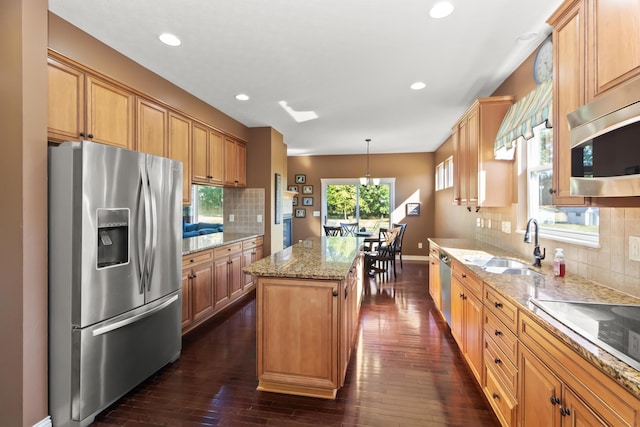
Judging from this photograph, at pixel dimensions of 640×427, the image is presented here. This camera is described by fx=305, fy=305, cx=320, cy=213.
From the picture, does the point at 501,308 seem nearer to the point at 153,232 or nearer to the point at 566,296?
the point at 566,296

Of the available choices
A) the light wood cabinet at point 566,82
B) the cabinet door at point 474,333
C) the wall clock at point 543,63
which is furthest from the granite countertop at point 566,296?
the wall clock at point 543,63

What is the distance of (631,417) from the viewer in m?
0.86

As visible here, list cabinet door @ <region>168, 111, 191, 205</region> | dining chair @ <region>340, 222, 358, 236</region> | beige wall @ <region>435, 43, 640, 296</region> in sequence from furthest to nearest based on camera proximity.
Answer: dining chair @ <region>340, 222, 358, 236</region> → cabinet door @ <region>168, 111, 191, 205</region> → beige wall @ <region>435, 43, 640, 296</region>

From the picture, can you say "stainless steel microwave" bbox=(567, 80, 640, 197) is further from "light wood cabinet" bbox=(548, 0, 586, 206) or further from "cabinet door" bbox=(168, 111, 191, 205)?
"cabinet door" bbox=(168, 111, 191, 205)

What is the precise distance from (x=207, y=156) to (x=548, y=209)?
12.7ft

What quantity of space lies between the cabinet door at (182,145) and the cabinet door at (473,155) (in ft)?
10.7

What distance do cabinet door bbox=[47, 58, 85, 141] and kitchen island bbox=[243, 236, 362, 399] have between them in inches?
67.0

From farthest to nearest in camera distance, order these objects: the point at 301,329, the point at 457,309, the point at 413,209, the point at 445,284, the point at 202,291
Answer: the point at 413,209 → the point at 202,291 → the point at 445,284 → the point at 457,309 → the point at 301,329

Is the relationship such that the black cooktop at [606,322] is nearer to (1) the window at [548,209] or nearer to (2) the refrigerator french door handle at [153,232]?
(1) the window at [548,209]

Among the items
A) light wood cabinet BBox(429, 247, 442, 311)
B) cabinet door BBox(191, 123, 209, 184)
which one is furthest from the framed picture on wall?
cabinet door BBox(191, 123, 209, 184)

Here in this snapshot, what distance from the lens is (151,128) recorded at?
3150 millimetres

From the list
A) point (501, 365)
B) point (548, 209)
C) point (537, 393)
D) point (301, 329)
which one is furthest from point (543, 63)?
point (301, 329)

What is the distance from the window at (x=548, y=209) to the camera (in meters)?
2.09

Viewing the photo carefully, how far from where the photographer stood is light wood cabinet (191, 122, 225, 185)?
3910 millimetres
